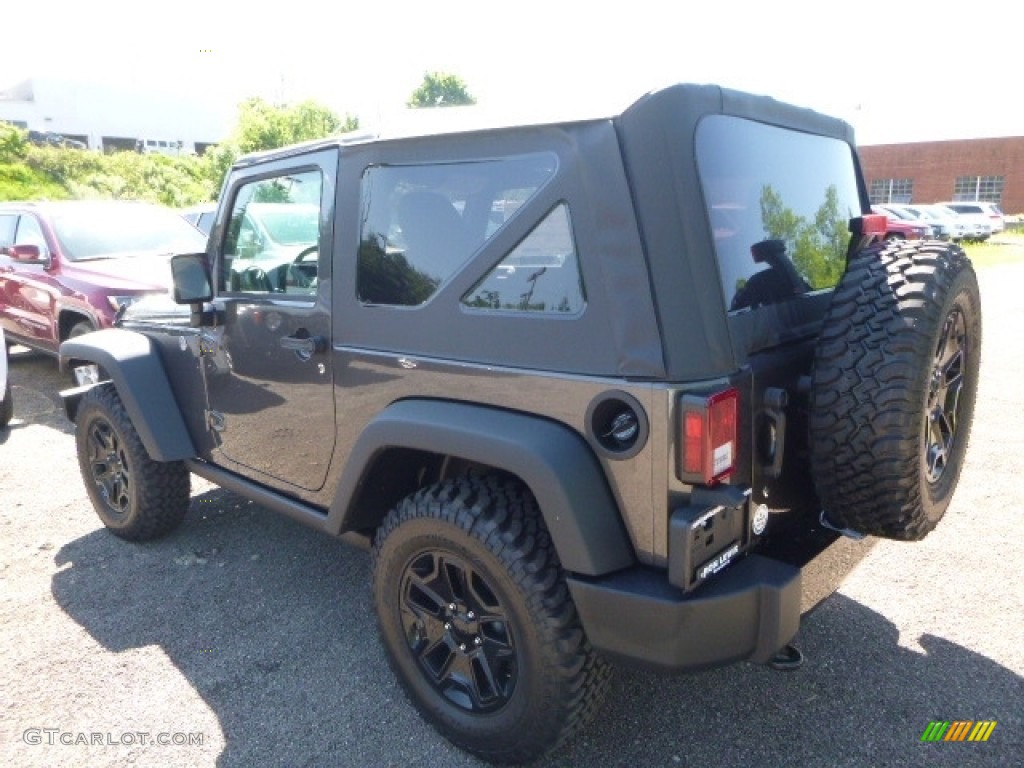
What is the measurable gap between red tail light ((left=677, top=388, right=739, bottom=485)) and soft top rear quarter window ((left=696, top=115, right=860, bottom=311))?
31 cm

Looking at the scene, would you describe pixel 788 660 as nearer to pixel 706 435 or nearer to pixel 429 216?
pixel 706 435

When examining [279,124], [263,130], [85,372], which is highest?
[279,124]

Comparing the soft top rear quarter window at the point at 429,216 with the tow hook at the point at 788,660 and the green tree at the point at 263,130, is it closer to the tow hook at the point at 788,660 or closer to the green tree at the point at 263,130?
the tow hook at the point at 788,660

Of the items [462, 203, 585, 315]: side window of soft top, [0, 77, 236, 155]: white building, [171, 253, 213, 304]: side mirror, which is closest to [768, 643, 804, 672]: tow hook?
[462, 203, 585, 315]: side window of soft top

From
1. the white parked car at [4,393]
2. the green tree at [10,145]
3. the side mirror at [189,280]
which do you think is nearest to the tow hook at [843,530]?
the side mirror at [189,280]

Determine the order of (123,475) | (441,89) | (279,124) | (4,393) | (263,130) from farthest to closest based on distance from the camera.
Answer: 1. (441,89)
2. (279,124)
3. (263,130)
4. (4,393)
5. (123,475)

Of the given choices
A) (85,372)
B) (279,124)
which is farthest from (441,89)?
(85,372)

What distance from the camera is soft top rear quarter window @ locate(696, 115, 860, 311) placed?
6.87 ft

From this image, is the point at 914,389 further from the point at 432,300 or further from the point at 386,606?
the point at 386,606

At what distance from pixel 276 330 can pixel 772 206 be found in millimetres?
1839

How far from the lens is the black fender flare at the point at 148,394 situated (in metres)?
3.55

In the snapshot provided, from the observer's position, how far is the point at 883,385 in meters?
1.99

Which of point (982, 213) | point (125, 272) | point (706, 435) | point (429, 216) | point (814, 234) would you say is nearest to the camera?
point (706, 435)

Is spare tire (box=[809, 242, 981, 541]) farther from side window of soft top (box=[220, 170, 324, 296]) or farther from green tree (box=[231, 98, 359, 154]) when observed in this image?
green tree (box=[231, 98, 359, 154])
